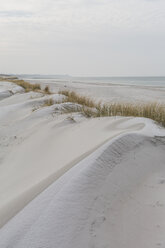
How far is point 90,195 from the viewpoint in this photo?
1.41m

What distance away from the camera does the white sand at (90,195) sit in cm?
114

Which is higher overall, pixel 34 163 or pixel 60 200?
pixel 60 200

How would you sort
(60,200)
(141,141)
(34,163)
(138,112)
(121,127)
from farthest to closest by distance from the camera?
(138,112)
(121,127)
(34,163)
(141,141)
(60,200)

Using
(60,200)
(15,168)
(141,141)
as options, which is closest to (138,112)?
(141,141)

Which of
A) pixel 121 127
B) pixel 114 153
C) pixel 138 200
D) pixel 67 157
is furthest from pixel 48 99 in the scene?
pixel 138 200

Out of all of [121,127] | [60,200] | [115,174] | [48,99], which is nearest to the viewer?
[60,200]

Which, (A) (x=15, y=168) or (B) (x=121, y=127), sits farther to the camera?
(B) (x=121, y=127)

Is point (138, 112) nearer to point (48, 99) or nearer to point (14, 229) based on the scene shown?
point (48, 99)

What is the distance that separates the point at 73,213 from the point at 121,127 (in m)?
1.83

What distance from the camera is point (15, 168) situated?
8.40ft

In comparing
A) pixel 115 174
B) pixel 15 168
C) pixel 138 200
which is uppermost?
pixel 115 174

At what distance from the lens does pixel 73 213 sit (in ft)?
4.13

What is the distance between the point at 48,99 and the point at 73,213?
5.13m

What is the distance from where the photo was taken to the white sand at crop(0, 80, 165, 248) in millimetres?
1139
